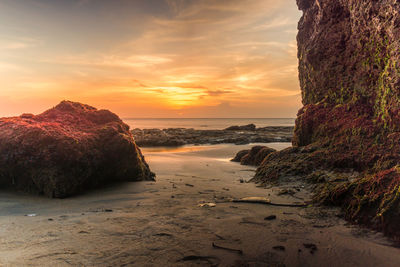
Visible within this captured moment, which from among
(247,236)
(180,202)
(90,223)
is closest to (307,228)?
(247,236)

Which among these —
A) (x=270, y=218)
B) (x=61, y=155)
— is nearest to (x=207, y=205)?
(x=270, y=218)

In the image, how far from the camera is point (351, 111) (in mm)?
5941

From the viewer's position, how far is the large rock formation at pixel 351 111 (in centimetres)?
363

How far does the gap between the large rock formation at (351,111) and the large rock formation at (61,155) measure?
3.80m

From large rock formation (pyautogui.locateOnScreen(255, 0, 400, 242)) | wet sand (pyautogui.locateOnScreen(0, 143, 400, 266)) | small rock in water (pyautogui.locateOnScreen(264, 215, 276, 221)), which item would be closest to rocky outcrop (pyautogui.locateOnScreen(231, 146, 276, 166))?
large rock formation (pyautogui.locateOnScreen(255, 0, 400, 242))

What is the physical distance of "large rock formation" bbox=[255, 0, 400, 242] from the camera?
11.9ft

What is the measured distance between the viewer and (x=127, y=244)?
9.09ft

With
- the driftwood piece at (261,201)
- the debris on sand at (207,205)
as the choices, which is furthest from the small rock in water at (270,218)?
the debris on sand at (207,205)

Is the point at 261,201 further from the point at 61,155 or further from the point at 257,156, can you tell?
the point at 257,156

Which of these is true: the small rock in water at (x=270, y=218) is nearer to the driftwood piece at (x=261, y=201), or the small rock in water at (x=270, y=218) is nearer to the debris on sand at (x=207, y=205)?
the driftwood piece at (x=261, y=201)

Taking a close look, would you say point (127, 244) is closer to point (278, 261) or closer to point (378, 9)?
point (278, 261)

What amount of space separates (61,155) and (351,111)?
6732 mm

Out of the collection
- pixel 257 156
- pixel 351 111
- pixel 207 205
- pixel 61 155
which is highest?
pixel 351 111

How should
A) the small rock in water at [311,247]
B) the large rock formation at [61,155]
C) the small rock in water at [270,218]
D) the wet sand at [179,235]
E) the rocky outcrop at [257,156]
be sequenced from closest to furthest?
the wet sand at [179,235]
the small rock in water at [311,247]
the small rock in water at [270,218]
the large rock formation at [61,155]
the rocky outcrop at [257,156]
